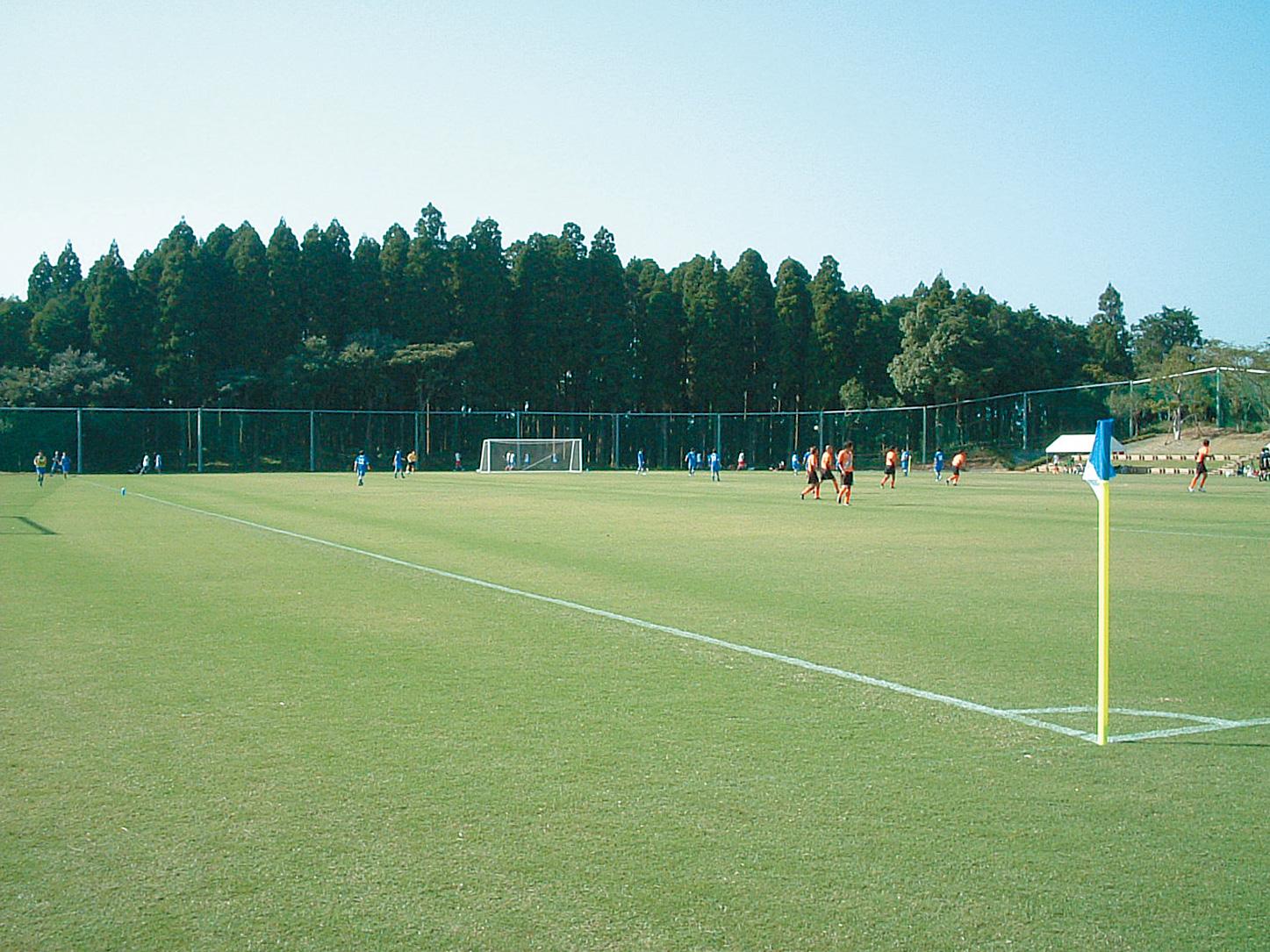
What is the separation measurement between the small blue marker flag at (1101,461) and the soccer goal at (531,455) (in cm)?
6861

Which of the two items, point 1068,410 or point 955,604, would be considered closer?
point 955,604

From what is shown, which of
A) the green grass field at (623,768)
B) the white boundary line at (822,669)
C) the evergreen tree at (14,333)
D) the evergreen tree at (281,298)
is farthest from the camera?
the evergreen tree at (281,298)

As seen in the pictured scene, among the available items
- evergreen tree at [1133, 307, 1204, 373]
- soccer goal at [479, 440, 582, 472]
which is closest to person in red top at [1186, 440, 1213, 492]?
soccer goal at [479, 440, 582, 472]

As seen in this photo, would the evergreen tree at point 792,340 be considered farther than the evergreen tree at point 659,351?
No

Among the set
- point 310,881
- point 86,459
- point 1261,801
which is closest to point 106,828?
point 310,881

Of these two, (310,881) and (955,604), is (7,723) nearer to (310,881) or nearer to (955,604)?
(310,881)

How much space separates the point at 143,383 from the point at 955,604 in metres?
80.2

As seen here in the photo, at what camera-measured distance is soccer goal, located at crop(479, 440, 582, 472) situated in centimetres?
7500

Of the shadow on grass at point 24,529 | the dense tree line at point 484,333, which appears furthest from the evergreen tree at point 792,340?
the shadow on grass at point 24,529

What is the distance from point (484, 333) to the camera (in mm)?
Answer: 88250

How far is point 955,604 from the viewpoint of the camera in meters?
11.3

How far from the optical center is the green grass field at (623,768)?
12.7ft

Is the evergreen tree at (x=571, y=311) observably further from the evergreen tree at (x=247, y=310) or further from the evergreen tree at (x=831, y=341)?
the evergreen tree at (x=247, y=310)


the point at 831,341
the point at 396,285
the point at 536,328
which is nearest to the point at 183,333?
the point at 396,285
